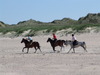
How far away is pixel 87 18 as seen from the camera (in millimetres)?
107562

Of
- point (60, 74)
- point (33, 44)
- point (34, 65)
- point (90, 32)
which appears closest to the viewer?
point (60, 74)

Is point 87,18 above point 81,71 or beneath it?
above

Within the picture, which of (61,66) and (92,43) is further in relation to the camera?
(92,43)

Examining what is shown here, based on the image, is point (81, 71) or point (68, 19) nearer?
point (81, 71)

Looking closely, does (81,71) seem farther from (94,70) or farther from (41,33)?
(41,33)

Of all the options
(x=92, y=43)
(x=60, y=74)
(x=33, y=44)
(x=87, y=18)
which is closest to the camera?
(x=60, y=74)

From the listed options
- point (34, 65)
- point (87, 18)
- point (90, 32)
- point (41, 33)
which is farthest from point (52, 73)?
point (87, 18)

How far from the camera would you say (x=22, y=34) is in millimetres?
61969

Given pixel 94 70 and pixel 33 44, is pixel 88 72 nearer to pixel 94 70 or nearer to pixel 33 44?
pixel 94 70

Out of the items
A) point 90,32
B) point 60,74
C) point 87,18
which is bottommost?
point 60,74

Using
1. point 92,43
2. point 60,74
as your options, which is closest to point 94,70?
point 60,74

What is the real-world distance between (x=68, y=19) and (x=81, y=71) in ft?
360

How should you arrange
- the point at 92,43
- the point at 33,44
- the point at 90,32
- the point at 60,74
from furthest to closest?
the point at 90,32 → the point at 92,43 → the point at 33,44 → the point at 60,74

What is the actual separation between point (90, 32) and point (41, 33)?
1036 centimetres
